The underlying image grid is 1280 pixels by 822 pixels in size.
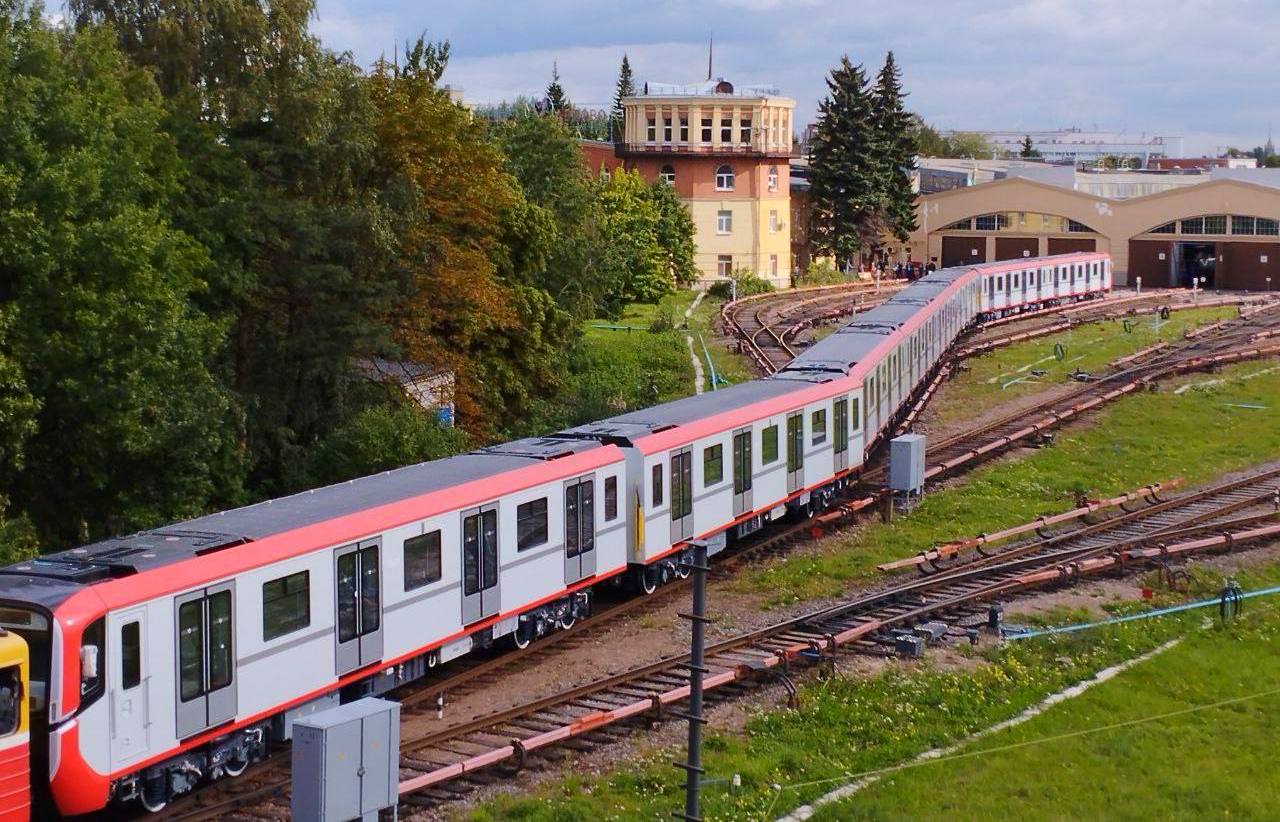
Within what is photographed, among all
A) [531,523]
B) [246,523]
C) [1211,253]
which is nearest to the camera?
[246,523]

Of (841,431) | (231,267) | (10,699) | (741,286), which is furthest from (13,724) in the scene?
(741,286)

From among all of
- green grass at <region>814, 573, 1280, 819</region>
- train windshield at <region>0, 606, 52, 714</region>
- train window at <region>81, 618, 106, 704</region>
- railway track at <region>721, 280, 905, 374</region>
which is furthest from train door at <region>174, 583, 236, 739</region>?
railway track at <region>721, 280, 905, 374</region>

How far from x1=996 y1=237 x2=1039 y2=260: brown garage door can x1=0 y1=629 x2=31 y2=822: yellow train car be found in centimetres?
7739

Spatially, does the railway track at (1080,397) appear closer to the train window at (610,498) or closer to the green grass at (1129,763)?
the train window at (610,498)

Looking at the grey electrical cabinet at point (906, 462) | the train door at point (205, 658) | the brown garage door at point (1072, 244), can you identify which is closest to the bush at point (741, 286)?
the brown garage door at point (1072, 244)

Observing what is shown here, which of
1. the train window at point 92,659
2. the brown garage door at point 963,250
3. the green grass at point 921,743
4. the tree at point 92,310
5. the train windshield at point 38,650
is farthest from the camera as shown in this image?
the brown garage door at point 963,250

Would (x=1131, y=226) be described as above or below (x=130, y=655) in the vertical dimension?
above

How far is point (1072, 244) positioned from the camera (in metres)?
84.4

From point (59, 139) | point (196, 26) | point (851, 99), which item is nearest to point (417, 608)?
point (59, 139)

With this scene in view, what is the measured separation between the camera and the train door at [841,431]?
29859mm

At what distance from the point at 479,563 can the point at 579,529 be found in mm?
2387

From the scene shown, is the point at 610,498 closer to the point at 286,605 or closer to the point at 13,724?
the point at 286,605

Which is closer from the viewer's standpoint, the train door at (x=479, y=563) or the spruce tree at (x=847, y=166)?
the train door at (x=479, y=563)

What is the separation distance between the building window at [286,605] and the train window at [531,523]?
4.05m
